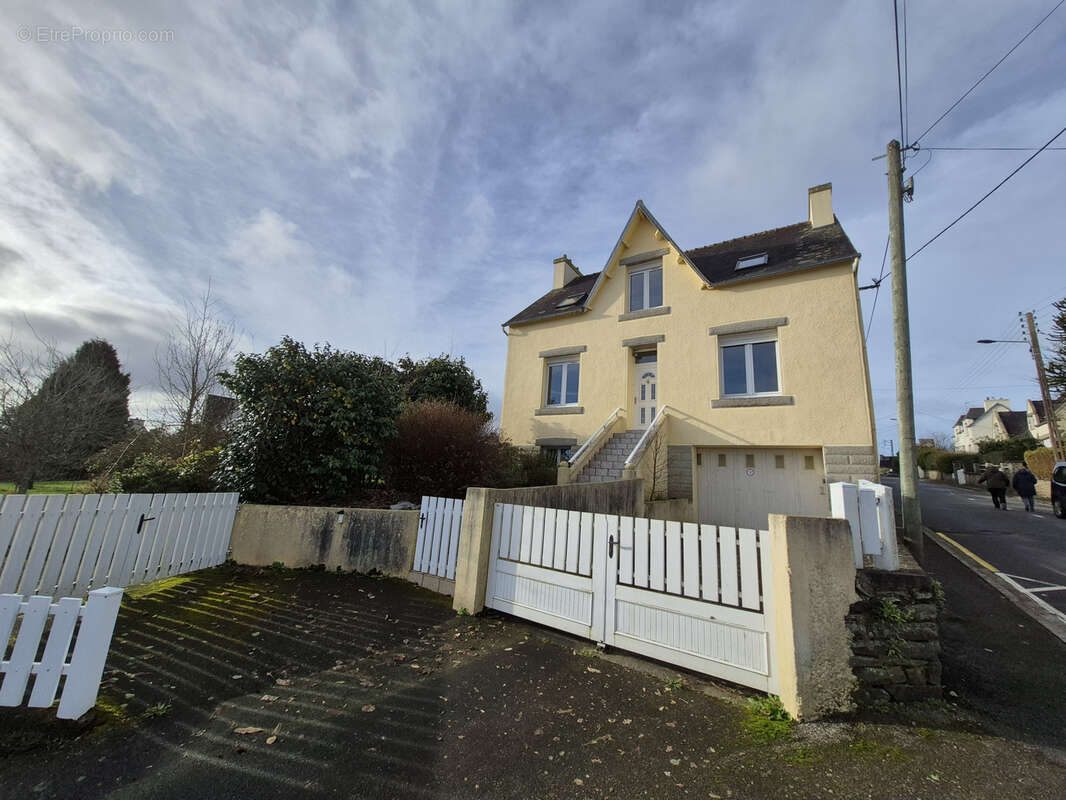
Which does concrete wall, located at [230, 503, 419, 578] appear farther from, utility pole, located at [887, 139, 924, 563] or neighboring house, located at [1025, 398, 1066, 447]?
neighboring house, located at [1025, 398, 1066, 447]

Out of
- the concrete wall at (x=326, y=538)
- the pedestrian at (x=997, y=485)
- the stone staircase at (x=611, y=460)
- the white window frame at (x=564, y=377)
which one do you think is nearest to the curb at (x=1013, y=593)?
the stone staircase at (x=611, y=460)

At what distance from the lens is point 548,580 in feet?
15.2

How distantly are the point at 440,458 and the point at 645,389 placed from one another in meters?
6.96

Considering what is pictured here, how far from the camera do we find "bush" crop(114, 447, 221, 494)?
7.62 m

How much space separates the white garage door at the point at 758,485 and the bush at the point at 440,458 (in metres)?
5.99

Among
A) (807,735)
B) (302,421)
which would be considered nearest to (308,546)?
(302,421)

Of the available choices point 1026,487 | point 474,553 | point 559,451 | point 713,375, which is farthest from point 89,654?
point 1026,487

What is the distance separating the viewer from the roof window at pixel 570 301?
1419 centimetres

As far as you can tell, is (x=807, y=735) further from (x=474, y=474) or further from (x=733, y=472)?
(x=733, y=472)

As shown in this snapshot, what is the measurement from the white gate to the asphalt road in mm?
5637

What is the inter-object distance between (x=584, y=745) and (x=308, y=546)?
18.5 feet

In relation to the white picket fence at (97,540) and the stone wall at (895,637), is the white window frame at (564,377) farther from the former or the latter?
the stone wall at (895,637)

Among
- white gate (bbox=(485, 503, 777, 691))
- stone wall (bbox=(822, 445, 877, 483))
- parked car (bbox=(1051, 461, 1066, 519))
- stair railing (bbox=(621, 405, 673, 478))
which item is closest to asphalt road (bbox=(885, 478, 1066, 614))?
parked car (bbox=(1051, 461, 1066, 519))

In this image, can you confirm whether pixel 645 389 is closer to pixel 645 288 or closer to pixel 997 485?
pixel 645 288
